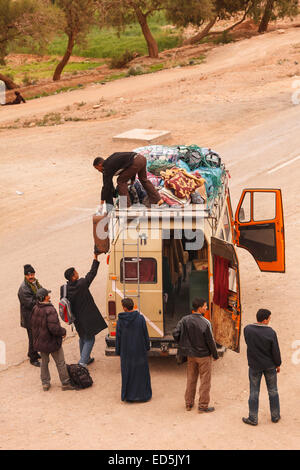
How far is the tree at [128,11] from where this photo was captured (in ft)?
158

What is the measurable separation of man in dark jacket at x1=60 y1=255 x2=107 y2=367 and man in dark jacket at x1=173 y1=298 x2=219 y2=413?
71.7 inches

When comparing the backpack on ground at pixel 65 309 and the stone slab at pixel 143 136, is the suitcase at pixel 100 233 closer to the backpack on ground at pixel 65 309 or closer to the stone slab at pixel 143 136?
the backpack on ground at pixel 65 309

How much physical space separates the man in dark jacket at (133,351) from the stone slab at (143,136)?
57.8 ft

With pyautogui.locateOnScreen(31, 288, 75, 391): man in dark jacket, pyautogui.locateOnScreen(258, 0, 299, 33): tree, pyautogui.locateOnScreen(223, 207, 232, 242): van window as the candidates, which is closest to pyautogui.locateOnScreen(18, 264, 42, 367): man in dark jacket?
pyautogui.locateOnScreen(31, 288, 75, 391): man in dark jacket

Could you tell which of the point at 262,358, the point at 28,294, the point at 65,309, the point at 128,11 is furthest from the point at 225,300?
the point at 128,11

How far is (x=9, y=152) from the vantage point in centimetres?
2855

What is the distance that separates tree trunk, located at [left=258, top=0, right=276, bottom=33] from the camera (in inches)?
2122

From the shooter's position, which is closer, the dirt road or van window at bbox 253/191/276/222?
the dirt road

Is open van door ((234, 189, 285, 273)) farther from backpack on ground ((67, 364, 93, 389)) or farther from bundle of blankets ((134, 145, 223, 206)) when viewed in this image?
backpack on ground ((67, 364, 93, 389))

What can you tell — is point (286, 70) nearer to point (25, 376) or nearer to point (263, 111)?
point (263, 111)

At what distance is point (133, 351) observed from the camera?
10758 mm

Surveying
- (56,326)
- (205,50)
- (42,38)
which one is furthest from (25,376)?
(205,50)

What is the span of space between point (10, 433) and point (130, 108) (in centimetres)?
2569

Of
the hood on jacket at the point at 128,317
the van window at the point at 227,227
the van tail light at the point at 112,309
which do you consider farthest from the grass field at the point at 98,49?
Result: the hood on jacket at the point at 128,317
